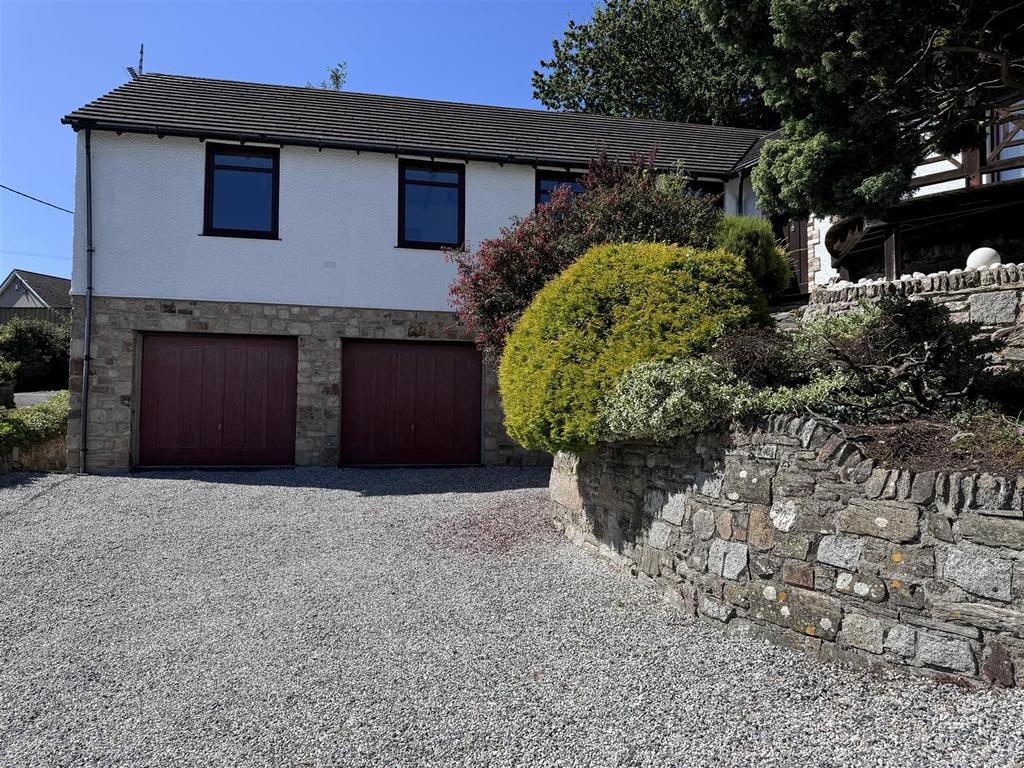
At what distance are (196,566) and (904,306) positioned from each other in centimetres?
611

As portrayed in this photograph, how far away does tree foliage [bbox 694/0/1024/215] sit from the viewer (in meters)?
3.82

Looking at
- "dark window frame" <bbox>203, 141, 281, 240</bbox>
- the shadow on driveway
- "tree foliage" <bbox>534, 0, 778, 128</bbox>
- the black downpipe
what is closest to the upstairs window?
"dark window frame" <bbox>203, 141, 281, 240</bbox>

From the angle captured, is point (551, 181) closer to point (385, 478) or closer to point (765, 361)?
point (385, 478)

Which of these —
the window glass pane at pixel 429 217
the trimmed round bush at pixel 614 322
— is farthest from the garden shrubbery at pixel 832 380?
the window glass pane at pixel 429 217

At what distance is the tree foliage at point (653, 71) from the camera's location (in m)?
22.7

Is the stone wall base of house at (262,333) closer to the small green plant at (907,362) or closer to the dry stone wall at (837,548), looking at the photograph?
the dry stone wall at (837,548)

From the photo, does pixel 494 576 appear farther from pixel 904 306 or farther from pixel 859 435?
pixel 904 306

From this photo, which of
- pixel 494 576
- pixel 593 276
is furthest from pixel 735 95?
pixel 494 576

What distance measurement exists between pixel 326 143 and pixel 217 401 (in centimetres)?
452

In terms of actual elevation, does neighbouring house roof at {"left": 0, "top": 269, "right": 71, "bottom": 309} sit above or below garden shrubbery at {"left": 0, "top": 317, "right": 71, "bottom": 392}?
above

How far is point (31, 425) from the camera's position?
10.2m

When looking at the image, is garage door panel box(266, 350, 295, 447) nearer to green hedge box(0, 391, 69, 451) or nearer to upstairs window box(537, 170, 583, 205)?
green hedge box(0, 391, 69, 451)

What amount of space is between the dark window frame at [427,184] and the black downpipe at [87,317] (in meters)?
4.68

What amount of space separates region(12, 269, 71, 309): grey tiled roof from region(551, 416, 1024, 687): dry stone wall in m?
33.8
